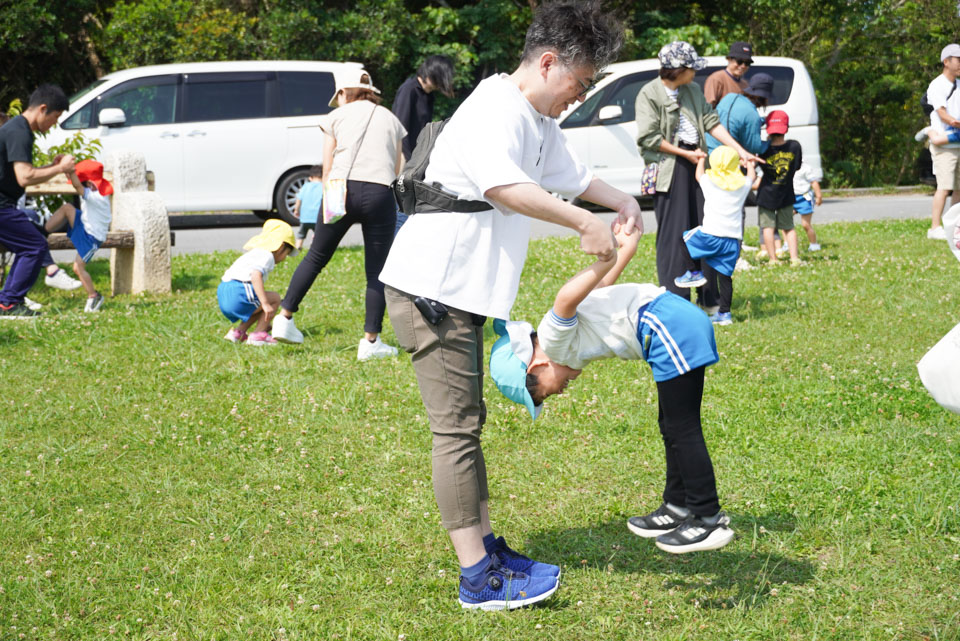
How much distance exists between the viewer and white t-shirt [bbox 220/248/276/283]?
6941 mm

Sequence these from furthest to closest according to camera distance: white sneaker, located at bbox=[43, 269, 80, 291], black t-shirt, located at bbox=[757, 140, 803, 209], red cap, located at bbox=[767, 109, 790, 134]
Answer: black t-shirt, located at bbox=[757, 140, 803, 209]
red cap, located at bbox=[767, 109, 790, 134]
white sneaker, located at bbox=[43, 269, 80, 291]

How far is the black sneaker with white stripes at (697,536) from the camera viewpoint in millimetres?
3229

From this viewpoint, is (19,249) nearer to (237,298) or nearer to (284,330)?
(237,298)

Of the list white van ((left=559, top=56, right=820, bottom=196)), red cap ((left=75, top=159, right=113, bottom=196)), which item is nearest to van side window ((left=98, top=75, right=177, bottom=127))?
red cap ((left=75, top=159, right=113, bottom=196))

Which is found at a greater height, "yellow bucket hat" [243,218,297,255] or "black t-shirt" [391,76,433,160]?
"black t-shirt" [391,76,433,160]

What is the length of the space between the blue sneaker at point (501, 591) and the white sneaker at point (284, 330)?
368 cm

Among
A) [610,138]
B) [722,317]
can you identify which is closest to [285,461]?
[722,317]

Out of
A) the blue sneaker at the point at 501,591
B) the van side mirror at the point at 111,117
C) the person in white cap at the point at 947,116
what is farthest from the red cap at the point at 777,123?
the van side mirror at the point at 111,117

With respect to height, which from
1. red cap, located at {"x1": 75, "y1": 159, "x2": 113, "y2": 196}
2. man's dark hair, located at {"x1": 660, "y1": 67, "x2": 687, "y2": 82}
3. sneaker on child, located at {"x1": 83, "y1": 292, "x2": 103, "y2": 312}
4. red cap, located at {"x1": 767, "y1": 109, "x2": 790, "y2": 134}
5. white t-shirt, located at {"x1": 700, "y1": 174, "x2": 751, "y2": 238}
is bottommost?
sneaker on child, located at {"x1": 83, "y1": 292, "x2": 103, "y2": 312}

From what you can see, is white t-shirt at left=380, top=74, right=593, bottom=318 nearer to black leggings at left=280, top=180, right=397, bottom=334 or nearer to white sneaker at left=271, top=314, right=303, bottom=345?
black leggings at left=280, top=180, right=397, bottom=334

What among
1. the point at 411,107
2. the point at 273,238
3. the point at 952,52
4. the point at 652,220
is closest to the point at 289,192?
the point at 652,220

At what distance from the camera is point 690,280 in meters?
7.10

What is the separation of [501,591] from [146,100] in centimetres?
1256

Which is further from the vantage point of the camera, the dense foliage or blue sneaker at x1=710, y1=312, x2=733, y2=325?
the dense foliage
